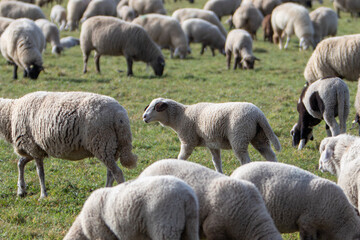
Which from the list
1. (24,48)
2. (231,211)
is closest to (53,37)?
(24,48)

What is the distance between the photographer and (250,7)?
23125mm

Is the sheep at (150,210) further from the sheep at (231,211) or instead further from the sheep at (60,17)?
the sheep at (60,17)

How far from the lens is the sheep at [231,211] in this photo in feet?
14.5

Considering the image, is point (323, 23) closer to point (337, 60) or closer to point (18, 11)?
point (337, 60)

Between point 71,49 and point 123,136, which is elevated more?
point 123,136

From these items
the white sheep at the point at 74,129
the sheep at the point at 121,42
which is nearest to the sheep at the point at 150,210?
the white sheep at the point at 74,129

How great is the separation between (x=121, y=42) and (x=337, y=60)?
594cm

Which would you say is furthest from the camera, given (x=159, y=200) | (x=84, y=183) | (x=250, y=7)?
(x=250, y=7)

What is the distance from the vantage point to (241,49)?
54.5 feet

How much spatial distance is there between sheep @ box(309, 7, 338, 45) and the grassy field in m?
1.49

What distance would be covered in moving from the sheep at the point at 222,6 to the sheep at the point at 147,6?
2364 millimetres

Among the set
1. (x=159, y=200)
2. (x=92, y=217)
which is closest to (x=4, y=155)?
(x=92, y=217)

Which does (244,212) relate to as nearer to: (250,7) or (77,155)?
(77,155)

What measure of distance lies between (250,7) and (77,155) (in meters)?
17.5
